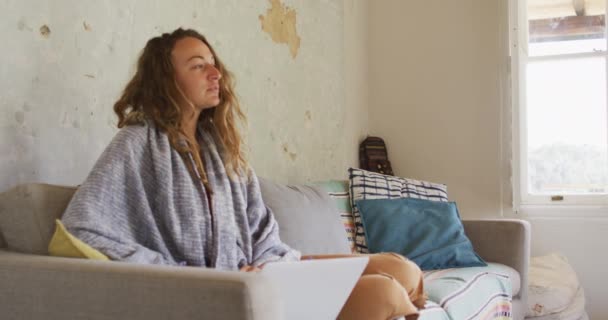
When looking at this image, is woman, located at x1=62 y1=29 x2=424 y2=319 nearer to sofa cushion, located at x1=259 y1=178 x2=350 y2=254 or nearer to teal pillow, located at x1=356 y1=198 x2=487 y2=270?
sofa cushion, located at x1=259 y1=178 x2=350 y2=254

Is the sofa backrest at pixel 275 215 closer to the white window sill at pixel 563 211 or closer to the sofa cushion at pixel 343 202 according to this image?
the sofa cushion at pixel 343 202

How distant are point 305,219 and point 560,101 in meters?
2.25

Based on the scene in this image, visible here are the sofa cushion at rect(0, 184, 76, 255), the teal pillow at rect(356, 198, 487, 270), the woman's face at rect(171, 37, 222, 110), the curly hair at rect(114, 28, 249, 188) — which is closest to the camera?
the sofa cushion at rect(0, 184, 76, 255)

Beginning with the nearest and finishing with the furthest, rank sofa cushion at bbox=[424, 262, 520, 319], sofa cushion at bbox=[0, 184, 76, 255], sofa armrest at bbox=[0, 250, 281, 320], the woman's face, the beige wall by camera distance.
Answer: sofa armrest at bbox=[0, 250, 281, 320], sofa cushion at bbox=[0, 184, 76, 255], the woman's face, sofa cushion at bbox=[424, 262, 520, 319], the beige wall

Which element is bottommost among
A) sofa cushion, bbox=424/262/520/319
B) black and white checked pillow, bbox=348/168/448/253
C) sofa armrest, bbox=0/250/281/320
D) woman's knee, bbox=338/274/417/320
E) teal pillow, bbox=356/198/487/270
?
sofa cushion, bbox=424/262/520/319

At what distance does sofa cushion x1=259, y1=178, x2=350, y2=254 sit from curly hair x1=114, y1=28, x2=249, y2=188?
42 cm

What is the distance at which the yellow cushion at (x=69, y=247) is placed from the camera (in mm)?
1296

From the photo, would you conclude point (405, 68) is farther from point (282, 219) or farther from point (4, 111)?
point (4, 111)

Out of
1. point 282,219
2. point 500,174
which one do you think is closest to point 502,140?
point 500,174

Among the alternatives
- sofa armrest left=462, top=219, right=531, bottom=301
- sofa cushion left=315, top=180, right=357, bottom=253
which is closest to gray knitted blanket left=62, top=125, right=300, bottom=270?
sofa cushion left=315, top=180, right=357, bottom=253

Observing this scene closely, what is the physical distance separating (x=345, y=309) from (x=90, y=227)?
59 centimetres

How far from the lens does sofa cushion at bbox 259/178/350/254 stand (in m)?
2.22

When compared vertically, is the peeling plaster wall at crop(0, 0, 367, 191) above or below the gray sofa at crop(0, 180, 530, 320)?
above

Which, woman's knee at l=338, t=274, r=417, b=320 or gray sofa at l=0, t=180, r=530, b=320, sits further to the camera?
woman's knee at l=338, t=274, r=417, b=320
